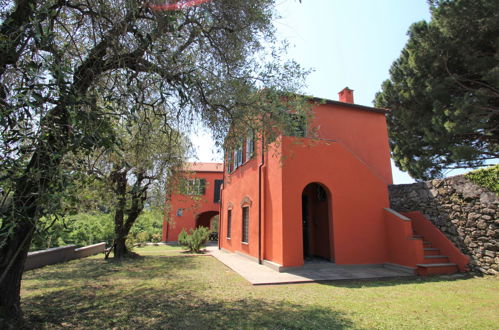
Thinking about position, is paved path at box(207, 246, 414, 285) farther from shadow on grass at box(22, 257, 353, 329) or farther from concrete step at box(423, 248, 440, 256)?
shadow on grass at box(22, 257, 353, 329)

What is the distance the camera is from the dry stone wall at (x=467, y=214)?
6926 mm

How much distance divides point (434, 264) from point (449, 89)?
8.65m

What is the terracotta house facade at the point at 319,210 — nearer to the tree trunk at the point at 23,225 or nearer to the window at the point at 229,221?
the window at the point at 229,221

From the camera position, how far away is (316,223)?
420 inches

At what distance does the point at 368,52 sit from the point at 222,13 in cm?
351

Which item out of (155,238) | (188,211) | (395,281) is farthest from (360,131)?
(155,238)

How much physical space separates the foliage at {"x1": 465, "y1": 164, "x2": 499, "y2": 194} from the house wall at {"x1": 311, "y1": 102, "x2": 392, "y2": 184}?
467 centimetres

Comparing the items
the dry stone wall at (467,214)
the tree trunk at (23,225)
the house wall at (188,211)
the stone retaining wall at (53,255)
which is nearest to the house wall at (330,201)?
the dry stone wall at (467,214)

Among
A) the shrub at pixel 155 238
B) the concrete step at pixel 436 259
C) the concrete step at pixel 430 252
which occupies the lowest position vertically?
the shrub at pixel 155 238

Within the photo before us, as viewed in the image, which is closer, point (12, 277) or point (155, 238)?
point (12, 277)

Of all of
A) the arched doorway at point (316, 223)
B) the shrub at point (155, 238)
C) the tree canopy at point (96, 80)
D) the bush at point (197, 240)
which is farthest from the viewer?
the shrub at point (155, 238)

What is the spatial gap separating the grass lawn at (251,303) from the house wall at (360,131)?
6.57 meters

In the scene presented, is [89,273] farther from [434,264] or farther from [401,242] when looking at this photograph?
[434,264]

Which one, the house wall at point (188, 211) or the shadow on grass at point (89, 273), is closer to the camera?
the shadow on grass at point (89, 273)
